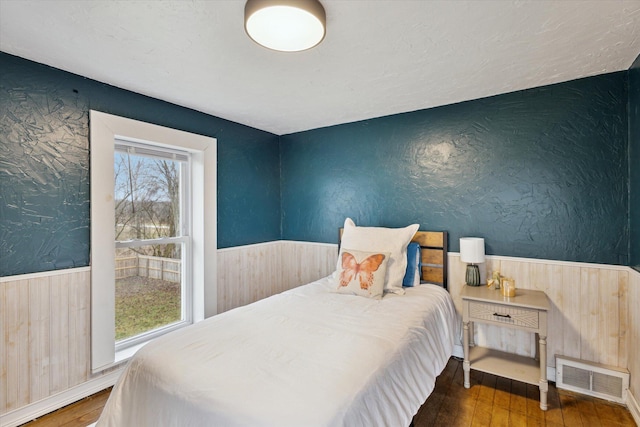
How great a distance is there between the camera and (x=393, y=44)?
182 cm

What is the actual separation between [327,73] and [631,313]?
2730mm

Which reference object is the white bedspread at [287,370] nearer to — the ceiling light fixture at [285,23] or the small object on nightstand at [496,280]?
the small object on nightstand at [496,280]

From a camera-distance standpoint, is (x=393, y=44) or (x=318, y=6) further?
(x=393, y=44)

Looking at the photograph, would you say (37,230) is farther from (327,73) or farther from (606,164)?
(606,164)

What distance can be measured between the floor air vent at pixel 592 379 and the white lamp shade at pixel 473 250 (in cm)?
96

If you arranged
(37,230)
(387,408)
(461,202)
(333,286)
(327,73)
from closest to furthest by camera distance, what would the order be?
(387,408), (37,230), (327,73), (333,286), (461,202)

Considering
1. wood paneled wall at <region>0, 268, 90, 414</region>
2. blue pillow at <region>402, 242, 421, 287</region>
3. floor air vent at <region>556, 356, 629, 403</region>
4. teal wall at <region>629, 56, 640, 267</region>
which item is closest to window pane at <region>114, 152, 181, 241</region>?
wood paneled wall at <region>0, 268, 90, 414</region>

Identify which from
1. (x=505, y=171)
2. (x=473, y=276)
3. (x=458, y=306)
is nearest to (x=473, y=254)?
(x=473, y=276)

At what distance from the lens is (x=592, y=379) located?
2.22 m

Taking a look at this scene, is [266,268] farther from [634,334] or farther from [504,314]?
[634,334]

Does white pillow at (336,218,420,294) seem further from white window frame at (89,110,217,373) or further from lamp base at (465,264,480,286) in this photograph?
white window frame at (89,110,217,373)

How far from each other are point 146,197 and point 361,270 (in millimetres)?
2070

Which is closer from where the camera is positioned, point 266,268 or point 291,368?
point 291,368

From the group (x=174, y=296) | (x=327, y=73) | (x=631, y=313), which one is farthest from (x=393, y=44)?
(x=174, y=296)
